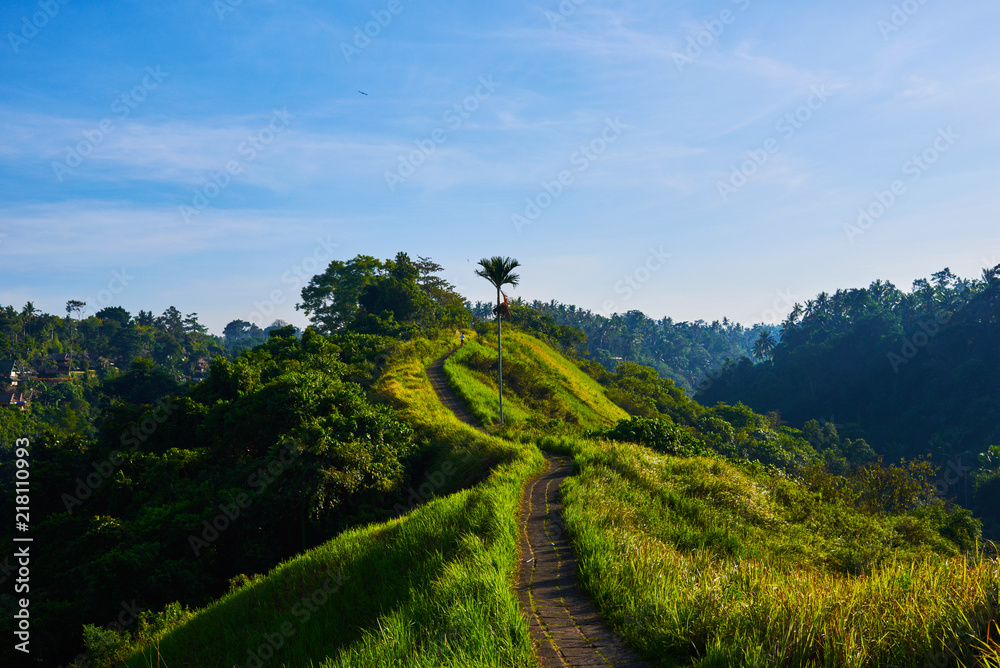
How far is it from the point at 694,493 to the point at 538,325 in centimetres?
6630

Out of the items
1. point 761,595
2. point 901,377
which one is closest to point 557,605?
point 761,595

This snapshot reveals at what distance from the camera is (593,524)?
337 inches

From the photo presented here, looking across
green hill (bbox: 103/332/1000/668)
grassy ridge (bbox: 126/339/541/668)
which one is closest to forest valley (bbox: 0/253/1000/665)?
green hill (bbox: 103/332/1000/668)

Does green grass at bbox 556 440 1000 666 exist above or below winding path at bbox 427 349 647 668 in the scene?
above

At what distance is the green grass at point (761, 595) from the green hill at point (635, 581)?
19 millimetres

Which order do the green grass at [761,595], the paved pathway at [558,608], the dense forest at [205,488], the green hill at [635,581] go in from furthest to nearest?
the dense forest at [205,488]
the paved pathway at [558,608]
the green hill at [635,581]
the green grass at [761,595]

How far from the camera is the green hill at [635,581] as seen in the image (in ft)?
14.8

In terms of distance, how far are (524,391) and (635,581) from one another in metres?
32.2
